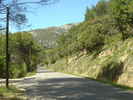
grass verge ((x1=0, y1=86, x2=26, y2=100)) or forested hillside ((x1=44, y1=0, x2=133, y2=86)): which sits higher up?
forested hillside ((x1=44, y1=0, x2=133, y2=86))

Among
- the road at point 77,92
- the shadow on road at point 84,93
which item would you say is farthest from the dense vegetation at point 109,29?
the shadow on road at point 84,93

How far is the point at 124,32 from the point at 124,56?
11494mm

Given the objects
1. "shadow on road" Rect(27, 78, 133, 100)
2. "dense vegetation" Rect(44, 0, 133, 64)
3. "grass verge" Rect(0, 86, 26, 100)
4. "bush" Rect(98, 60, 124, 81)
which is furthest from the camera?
"dense vegetation" Rect(44, 0, 133, 64)

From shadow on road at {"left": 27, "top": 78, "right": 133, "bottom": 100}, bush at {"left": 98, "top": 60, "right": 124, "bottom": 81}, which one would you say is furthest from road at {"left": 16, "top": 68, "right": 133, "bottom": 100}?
bush at {"left": 98, "top": 60, "right": 124, "bottom": 81}

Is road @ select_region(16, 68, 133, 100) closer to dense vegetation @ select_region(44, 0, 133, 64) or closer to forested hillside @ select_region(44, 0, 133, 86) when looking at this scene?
forested hillside @ select_region(44, 0, 133, 86)

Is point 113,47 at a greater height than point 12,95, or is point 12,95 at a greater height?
point 113,47

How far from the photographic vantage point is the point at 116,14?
115ft

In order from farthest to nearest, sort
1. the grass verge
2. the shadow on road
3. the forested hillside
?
the forested hillside
the grass verge
the shadow on road

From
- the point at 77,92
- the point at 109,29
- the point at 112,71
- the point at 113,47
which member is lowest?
the point at 112,71

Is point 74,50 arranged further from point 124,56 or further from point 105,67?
point 124,56

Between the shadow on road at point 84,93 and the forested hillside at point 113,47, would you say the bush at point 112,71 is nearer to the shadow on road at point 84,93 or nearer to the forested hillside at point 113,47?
the forested hillside at point 113,47

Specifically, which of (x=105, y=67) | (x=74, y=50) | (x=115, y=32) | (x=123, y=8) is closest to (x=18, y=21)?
(x=105, y=67)

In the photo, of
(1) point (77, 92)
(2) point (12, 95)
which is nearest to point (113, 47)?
(1) point (77, 92)

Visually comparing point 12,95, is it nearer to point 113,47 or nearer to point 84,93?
point 84,93
